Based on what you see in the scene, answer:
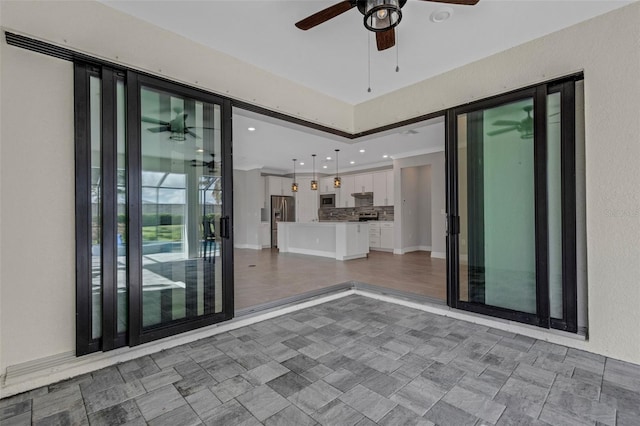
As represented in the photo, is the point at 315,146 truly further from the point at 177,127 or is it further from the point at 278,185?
the point at 177,127

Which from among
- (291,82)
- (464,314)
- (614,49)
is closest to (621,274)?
(464,314)

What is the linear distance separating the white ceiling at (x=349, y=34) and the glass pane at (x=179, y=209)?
642 mm

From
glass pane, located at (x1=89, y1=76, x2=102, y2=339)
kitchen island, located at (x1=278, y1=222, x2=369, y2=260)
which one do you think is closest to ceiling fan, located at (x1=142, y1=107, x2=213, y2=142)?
glass pane, located at (x1=89, y1=76, x2=102, y2=339)

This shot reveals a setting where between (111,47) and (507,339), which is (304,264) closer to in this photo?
(507,339)

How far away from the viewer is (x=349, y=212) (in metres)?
10.6

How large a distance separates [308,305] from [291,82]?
2737 mm

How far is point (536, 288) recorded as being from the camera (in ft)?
9.29

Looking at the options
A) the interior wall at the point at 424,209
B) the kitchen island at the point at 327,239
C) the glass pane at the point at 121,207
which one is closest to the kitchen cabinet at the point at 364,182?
the interior wall at the point at 424,209

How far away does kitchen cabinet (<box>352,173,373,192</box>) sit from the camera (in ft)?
31.0

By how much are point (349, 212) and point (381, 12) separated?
343 inches

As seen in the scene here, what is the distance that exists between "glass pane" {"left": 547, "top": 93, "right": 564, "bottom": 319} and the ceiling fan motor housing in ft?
5.87

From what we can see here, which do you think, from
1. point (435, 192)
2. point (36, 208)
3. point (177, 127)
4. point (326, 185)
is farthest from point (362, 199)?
point (36, 208)

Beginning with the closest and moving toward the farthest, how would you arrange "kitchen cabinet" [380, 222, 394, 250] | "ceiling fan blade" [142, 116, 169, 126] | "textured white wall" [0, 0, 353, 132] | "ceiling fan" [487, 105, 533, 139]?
"textured white wall" [0, 0, 353, 132], "ceiling fan blade" [142, 116, 169, 126], "ceiling fan" [487, 105, 533, 139], "kitchen cabinet" [380, 222, 394, 250]

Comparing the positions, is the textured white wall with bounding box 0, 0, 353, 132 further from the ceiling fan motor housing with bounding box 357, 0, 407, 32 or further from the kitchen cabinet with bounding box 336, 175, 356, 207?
the kitchen cabinet with bounding box 336, 175, 356, 207
